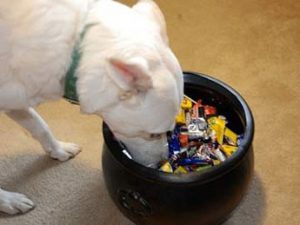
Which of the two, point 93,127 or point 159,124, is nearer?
point 159,124

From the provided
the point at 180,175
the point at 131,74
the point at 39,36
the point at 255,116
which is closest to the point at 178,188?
the point at 180,175

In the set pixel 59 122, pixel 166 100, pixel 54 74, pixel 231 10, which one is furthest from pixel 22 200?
pixel 231 10

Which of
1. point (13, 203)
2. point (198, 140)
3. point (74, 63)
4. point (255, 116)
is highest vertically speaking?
point (74, 63)

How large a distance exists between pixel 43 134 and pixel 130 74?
68cm

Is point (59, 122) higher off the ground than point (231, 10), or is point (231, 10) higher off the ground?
point (231, 10)

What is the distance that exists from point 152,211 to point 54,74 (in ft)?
1.48

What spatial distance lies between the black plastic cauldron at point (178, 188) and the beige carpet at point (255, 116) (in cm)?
18

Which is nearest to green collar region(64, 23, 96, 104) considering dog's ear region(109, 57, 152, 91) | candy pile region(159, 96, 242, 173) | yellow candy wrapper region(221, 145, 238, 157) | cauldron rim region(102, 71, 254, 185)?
dog's ear region(109, 57, 152, 91)

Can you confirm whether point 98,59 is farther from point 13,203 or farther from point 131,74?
point 13,203

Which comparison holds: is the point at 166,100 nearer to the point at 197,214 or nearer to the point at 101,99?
the point at 101,99

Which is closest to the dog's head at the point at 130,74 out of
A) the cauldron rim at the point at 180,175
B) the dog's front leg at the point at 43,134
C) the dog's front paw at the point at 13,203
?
the cauldron rim at the point at 180,175

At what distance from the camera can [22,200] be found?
5.08ft

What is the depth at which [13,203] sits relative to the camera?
1.54m

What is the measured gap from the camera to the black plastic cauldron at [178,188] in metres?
1.24
